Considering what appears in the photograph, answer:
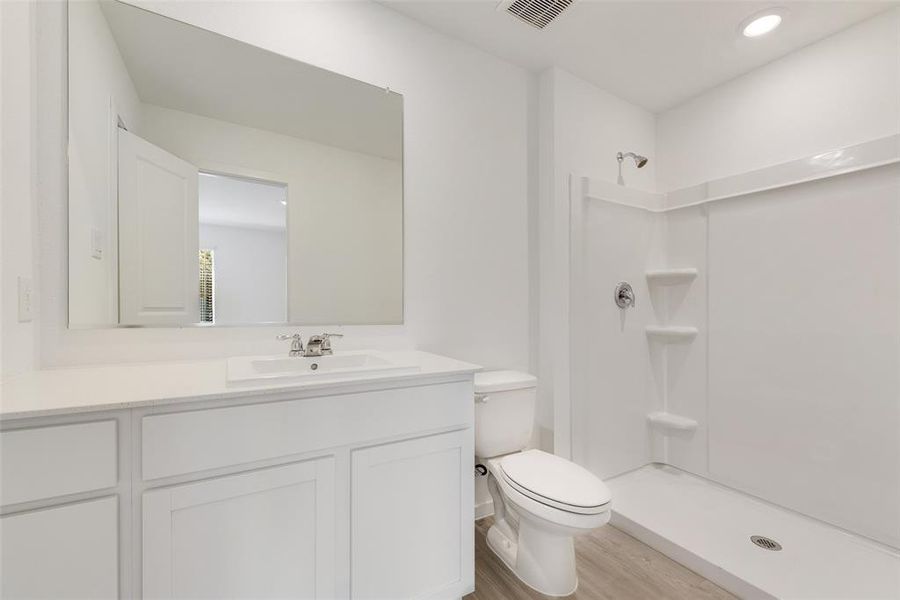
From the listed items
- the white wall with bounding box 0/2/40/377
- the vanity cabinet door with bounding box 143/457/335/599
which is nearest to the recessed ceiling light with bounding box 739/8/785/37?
the vanity cabinet door with bounding box 143/457/335/599

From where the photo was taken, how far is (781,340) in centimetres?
206

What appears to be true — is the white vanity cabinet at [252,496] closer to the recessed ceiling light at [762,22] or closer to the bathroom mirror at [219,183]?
the bathroom mirror at [219,183]

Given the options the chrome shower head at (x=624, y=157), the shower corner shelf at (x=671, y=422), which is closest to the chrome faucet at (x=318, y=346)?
the chrome shower head at (x=624, y=157)

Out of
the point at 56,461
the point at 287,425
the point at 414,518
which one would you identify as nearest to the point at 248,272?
the point at 287,425

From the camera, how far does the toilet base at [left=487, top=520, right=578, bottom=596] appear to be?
1.50m

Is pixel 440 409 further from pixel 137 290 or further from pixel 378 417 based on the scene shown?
pixel 137 290

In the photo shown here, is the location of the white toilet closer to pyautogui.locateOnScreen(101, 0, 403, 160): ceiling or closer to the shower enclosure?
the shower enclosure

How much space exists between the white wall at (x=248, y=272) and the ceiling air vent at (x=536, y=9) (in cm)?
Result: 142

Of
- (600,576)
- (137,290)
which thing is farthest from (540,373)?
(137,290)

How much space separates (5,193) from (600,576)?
2418 millimetres

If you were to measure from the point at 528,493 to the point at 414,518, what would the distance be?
0.45m

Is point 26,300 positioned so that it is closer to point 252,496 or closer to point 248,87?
point 252,496

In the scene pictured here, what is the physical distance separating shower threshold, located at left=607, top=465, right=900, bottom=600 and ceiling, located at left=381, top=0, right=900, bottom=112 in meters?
2.41

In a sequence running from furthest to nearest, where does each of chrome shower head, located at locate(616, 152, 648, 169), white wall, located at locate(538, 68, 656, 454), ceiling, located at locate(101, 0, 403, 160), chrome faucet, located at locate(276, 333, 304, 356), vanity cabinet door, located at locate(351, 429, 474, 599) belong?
1. chrome shower head, located at locate(616, 152, 648, 169)
2. white wall, located at locate(538, 68, 656, 454)
3. chrome faucet, located at locate(276, 333, 304, 356)
4. ceiling, located at locate(101, 0, 403, 160)
5. vanity cabinet door, located at locate(351, 429, 474, 599)
